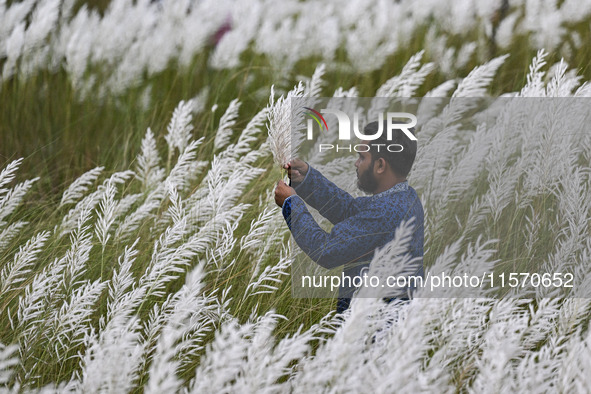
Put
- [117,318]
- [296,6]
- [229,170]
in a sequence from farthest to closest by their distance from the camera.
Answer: [296,6], [229,170], [117,318]

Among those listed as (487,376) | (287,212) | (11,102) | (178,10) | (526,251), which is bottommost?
(526,251)

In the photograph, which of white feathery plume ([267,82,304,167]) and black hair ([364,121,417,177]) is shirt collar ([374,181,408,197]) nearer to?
black hair ([364,121,417,177])

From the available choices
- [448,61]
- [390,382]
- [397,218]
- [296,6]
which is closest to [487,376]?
[390,382]

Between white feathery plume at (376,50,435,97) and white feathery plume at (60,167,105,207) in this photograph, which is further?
white feathery plume at (376,50,435,97)

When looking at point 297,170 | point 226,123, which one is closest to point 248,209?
point 226,123

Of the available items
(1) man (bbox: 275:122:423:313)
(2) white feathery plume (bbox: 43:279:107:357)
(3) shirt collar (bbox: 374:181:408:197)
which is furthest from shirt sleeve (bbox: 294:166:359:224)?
(2) white feathery plume (bbox: 43:279:107:357)

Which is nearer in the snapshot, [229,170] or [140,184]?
[229,170]

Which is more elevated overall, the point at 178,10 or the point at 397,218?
the point at 178,10

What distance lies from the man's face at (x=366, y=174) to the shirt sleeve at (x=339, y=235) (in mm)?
108

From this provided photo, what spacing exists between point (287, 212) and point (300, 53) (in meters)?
2.19

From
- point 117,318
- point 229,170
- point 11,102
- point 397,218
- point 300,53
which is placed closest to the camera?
point 117,318

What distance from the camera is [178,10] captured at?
3.95m

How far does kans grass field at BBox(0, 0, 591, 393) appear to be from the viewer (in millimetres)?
1376

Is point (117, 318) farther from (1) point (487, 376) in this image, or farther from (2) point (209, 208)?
(1) point (487, 376)
